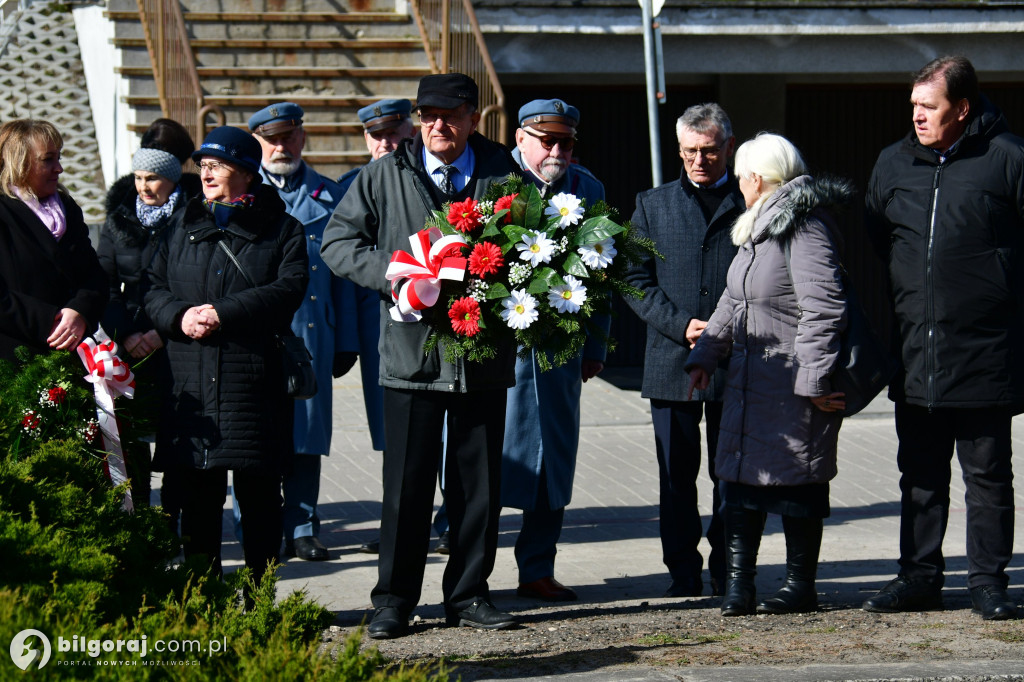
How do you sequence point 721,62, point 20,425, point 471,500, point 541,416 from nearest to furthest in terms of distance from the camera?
point 20,425, point 471,500, point 541,416, point 721,62

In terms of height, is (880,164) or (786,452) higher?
(880,164)

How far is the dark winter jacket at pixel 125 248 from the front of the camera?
6250mm

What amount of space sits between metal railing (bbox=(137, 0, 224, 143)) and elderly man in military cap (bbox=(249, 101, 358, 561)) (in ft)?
17.8

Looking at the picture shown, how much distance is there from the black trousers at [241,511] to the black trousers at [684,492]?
1676 millimetres

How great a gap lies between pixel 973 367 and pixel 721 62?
8088mm

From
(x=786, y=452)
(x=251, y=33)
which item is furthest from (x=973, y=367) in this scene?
(x=251, y=33)

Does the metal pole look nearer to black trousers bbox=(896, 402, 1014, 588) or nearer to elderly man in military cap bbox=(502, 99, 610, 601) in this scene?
elderly man in military cap bbox=(502, 99, 610, 601)

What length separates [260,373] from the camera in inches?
212

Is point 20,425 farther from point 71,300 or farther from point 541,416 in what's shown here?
point 541,416

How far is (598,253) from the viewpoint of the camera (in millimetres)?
4766

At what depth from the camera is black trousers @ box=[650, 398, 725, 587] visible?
6.06m

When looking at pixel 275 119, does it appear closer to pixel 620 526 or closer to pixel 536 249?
pixel 536 249

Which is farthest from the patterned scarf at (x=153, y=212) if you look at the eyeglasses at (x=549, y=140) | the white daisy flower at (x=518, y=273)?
the white daisy flower at (x=518, y=273)

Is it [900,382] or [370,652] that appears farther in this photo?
[900,382]
